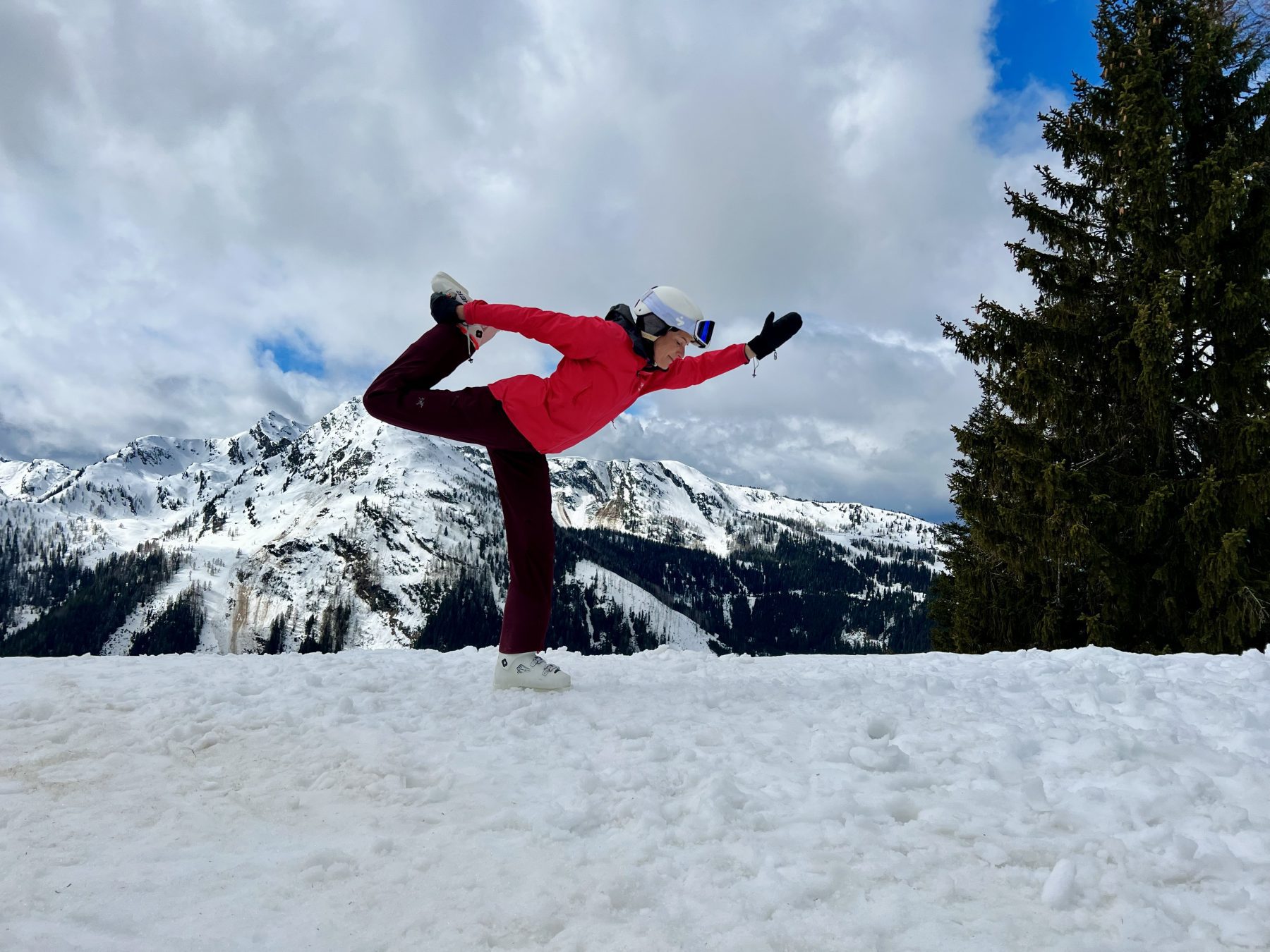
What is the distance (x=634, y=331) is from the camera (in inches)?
219

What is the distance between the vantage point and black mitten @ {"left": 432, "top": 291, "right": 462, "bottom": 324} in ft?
18.5

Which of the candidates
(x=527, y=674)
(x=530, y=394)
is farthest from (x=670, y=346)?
(x=527, y=674)

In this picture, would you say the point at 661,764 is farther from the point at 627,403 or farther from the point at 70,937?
the point at 627,403

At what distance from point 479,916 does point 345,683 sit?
3.85m

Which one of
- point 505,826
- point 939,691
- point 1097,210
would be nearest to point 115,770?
point 505,826

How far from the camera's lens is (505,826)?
3121mm

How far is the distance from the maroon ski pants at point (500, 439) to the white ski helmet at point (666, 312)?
1441 mm

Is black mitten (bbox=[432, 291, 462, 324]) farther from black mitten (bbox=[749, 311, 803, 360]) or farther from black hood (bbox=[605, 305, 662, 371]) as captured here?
black mitten (bbox=[749, 311, 803, 360])

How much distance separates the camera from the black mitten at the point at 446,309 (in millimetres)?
5637

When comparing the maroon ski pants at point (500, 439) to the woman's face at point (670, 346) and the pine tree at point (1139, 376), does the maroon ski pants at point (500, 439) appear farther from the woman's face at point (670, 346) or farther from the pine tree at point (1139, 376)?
the pine tree at point (1139, 376)

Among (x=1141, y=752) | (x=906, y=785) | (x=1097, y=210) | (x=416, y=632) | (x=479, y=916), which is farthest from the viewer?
(x=416, y=632)

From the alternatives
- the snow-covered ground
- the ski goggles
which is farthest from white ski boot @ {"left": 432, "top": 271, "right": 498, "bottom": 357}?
the snow-covered ground

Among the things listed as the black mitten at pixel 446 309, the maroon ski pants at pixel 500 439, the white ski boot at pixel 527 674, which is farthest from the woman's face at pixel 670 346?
the white ski boot at pixel 527 674

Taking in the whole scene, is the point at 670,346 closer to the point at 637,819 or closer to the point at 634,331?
the point at 634,331
